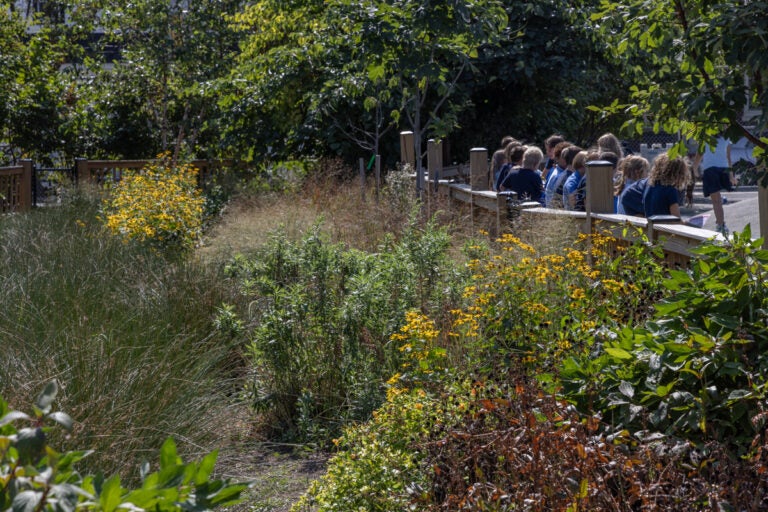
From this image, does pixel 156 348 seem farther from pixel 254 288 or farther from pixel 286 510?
pixel 254 288

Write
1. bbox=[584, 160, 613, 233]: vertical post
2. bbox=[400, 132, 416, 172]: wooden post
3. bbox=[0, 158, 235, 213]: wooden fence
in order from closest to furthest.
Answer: bbox=[584, 160, 613, 233]: vertical post
bbox=[400, 132, 416, 172]: wooden post
bbox=[0, 158, 235, 213]: wooden fence

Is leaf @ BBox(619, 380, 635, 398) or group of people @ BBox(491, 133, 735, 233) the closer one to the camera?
leaf @ BBox(619, 380, 635, 398)

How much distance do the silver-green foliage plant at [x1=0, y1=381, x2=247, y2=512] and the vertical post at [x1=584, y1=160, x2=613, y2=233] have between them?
5.75 metres

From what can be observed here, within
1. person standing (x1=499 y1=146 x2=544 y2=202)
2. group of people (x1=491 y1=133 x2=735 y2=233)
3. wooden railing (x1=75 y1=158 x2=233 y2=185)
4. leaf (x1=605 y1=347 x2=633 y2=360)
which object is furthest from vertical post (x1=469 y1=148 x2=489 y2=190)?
leaf (x1=605 y1=347 x2=633 y2=360)

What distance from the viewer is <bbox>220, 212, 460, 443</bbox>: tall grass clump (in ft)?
18.2

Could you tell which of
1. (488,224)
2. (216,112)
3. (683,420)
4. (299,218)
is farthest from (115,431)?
(216,112)

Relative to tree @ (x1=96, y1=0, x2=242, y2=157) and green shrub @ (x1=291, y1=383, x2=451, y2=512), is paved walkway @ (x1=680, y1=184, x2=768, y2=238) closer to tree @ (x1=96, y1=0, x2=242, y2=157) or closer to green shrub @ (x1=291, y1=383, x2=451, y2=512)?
tree @ (x1=96, y1=0, x2=242, y2=157)

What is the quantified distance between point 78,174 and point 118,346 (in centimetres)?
1496

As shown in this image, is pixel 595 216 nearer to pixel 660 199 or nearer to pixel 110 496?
pixel 660 199

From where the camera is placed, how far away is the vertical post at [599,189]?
7207 mm

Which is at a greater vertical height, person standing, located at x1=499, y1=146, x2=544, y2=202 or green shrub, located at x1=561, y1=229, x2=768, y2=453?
person standing, located at x1=499, y1=146, x2=544, y2=202

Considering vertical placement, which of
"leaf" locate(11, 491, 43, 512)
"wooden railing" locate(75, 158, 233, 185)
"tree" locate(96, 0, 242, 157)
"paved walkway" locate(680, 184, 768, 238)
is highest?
"tree" locate(96, 0, 242, 157)

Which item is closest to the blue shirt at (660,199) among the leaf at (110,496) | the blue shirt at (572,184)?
the blue shirt at (572,184)

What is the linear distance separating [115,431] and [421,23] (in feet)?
18.5
